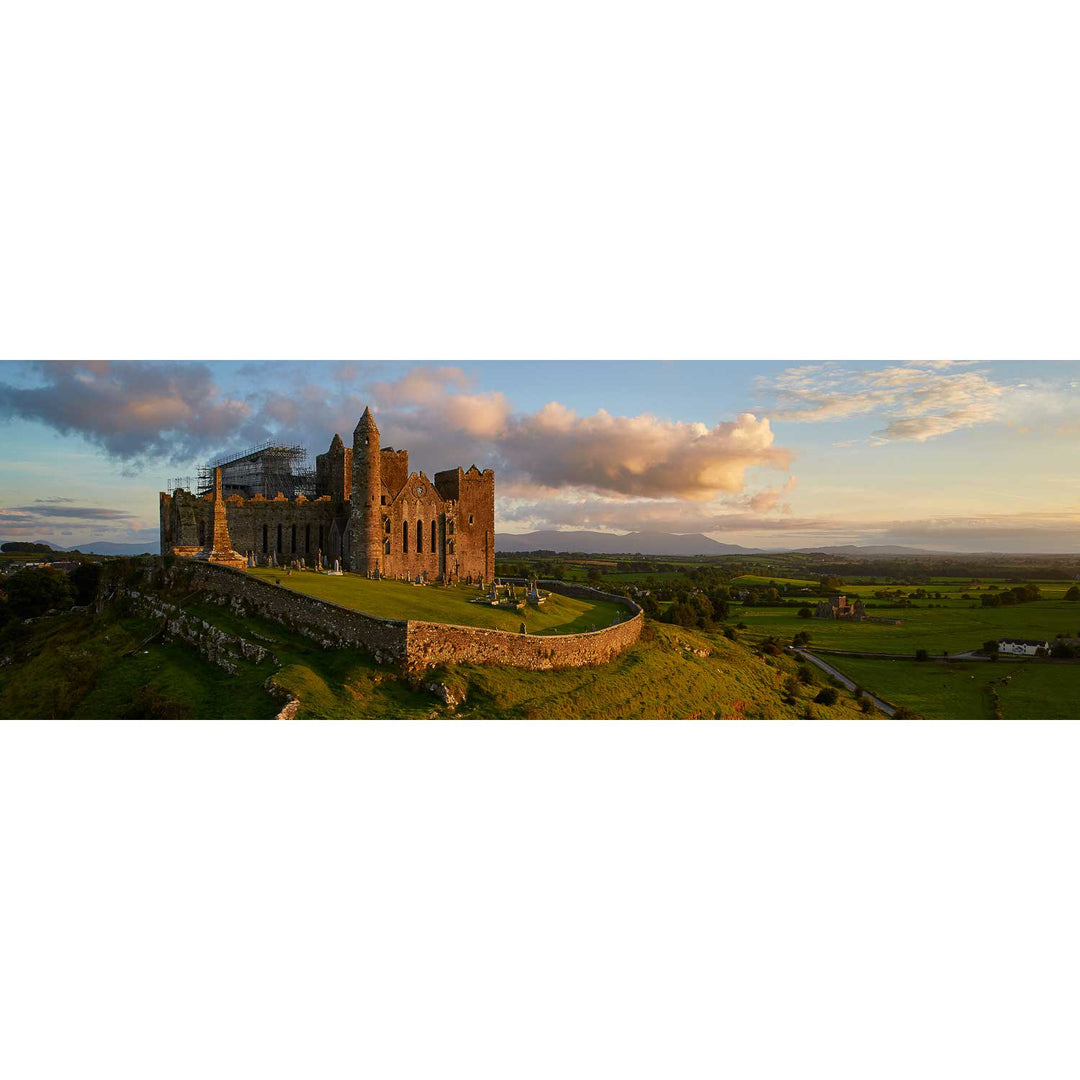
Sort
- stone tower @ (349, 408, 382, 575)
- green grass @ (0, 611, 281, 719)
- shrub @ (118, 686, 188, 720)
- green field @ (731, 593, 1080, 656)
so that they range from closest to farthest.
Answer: shrub @ (118, 686, 188, 720) < green grass @ (0, 611, 281, 719) < green field @ (731, 593, 1080, 656) < stone tower @ (349, 408, 382, 575)

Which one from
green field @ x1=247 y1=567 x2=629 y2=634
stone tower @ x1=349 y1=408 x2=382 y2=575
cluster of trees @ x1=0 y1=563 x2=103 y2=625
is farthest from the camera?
cluster of trees @ x1=0 y1=563 x2=103 y2=625

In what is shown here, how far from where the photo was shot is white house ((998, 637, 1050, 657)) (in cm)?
1809

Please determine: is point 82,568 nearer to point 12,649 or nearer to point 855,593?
point 12,649

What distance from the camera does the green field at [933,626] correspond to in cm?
1847

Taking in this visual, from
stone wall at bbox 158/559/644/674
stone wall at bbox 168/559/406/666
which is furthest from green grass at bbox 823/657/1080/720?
stone wall at bbox 168/559/406/666

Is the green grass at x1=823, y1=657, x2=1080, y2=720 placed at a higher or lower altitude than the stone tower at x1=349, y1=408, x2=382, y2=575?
lower

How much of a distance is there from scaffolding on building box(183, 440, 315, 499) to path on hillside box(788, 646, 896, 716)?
20771mm

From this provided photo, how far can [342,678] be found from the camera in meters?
14.7

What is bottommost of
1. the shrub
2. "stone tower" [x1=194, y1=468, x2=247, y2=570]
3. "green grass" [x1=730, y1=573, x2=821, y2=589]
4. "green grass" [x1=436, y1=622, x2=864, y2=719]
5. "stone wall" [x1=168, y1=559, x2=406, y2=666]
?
"green grass" [x1=436, y1=622, x2=864, y2=719]

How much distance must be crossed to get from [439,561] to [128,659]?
1258 centimetres

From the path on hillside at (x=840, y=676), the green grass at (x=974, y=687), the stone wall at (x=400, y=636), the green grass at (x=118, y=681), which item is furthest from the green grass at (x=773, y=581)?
the green grass at (x=118, y=681)

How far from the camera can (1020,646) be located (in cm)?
1833

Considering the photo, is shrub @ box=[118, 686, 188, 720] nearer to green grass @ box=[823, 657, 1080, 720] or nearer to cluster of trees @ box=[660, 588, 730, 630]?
cluster of trees @ box=[660, 588, 730, 630]

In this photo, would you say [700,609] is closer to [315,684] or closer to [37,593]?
[315,684]
